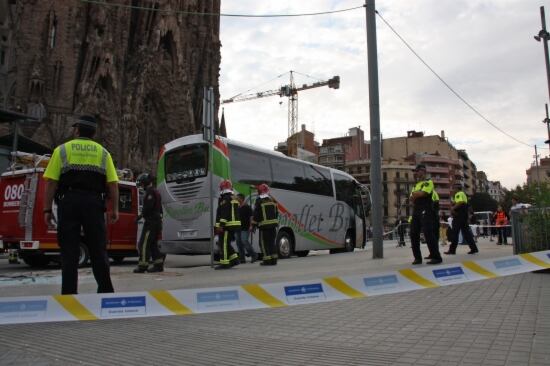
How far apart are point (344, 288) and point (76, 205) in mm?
2817

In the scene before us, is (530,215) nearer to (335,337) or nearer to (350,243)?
(335,337)

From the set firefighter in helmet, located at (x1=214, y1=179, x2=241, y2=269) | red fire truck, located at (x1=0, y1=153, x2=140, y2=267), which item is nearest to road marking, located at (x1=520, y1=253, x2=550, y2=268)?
firefighter in helmet, located at (x1=214, y1=179, x2=241, y2=269)

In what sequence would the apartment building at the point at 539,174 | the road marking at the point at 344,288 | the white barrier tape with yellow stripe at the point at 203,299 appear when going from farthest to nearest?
1. the apartment building at the point at 539,174
2. the road marking at the point at 344,288
3. the white barrier tape with yellow stripe at the point at 203,299

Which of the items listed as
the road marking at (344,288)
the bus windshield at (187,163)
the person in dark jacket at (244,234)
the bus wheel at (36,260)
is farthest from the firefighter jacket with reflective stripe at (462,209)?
the bus wheel at (36,260)

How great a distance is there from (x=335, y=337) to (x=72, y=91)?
Result: 132ft

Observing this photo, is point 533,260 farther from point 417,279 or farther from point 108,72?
point 108,72

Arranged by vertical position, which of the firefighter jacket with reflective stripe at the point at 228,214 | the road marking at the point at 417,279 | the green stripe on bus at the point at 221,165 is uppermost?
the green stripe on bus at the point at 221,165

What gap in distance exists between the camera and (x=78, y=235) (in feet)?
16.3

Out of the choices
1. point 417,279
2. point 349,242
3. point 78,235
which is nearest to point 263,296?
point 417,279

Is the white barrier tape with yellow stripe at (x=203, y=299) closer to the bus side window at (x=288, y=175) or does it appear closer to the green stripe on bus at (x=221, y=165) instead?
the green stripe on bus at (x=221, y=165)

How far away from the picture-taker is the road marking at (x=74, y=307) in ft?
13.7

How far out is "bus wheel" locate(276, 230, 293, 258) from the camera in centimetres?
1465

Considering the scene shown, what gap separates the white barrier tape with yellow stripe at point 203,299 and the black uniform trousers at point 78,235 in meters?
0.65

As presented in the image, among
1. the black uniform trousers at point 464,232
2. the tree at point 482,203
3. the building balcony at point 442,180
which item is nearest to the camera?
the black uniform trousers at point 464,232
